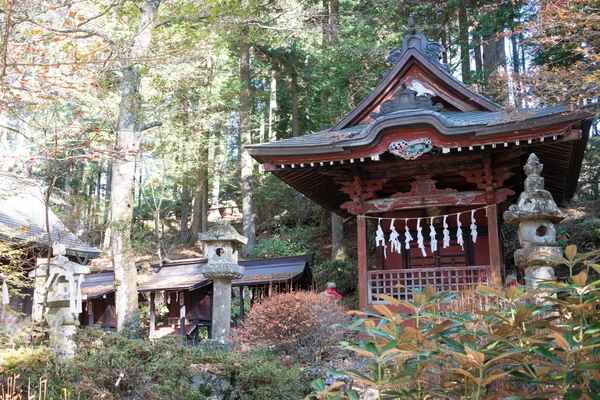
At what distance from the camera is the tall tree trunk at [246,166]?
20906 millimetres

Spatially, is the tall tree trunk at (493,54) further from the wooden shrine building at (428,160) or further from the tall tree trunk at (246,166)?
the tall tree trunk at (246,166)

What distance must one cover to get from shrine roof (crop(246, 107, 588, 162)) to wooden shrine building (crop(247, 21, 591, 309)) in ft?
0.06

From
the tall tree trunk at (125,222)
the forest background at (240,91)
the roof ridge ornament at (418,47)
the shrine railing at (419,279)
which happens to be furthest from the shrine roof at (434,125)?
the tall tree trunk at (125,222)

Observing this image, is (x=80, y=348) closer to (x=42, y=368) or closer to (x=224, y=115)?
(x=42, y=368)

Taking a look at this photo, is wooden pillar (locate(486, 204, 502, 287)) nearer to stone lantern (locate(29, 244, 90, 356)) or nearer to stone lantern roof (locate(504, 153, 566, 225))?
stone lantern roof (locate(504, 153, 566, 225))

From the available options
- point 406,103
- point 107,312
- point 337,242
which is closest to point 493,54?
point 337,242

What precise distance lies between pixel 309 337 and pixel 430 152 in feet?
14.5

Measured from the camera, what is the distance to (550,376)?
6.90 ft

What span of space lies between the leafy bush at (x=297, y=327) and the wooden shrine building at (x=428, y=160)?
0.94 m

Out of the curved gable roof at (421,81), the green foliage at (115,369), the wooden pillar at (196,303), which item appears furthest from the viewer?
the wooden pillar at (196,303)

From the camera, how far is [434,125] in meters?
9.66

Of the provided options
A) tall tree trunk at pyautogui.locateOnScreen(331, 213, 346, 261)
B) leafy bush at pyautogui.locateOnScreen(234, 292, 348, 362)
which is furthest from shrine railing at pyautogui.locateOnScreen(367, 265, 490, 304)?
tall tree trunk at pyautogui.locateOnScreen(331, 213, 346, 261)

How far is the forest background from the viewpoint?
21.8 feet

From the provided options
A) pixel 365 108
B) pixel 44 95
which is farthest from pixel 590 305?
pixel 365 108
